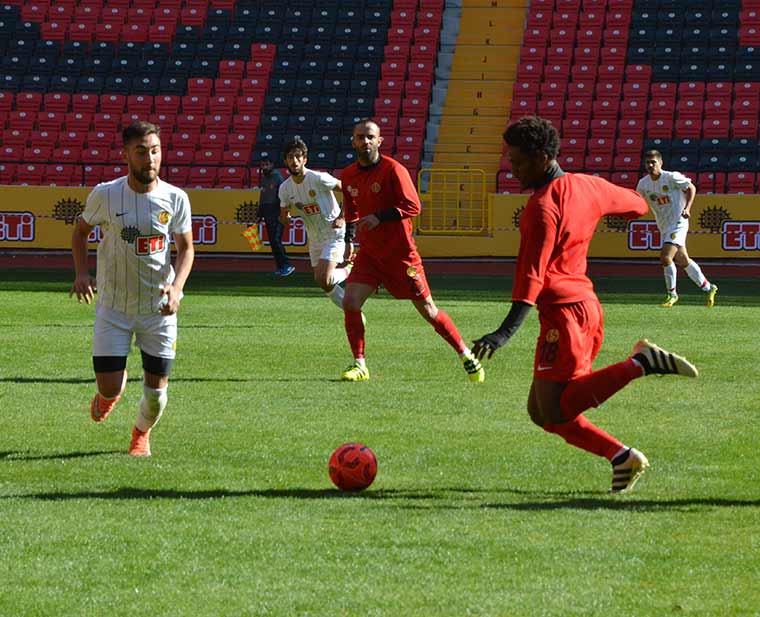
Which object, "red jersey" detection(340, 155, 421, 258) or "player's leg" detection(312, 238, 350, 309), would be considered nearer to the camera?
"red jersey" detection(340, 155, 421, 258)

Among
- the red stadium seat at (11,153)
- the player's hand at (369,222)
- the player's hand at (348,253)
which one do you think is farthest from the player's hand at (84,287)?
the red stadium seat at (11,153)

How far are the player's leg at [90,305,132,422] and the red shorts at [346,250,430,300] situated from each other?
13.9 ft

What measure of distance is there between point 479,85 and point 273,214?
994cm

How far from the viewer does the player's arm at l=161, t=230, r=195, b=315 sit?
27.5 ft

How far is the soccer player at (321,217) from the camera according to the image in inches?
644

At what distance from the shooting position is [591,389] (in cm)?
732

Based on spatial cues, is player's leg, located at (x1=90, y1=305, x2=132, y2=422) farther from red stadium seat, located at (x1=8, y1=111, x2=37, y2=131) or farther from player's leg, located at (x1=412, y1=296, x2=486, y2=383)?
red stadium seat, located at (x1=8, y1=111, x2=37, y2=131)

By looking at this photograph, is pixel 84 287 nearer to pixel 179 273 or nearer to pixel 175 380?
pixel 179 273

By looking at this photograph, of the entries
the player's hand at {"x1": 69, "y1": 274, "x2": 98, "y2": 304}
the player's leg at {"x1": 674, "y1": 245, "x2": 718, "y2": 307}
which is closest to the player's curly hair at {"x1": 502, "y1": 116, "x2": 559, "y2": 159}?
the player's hand at {"x1": 69, "y1": 274, "x2": 98, "y2": 304}

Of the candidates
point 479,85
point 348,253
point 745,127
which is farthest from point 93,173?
point 348,253

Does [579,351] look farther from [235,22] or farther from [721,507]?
[235,22]

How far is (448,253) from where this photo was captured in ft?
101

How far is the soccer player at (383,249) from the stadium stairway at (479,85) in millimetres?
20541

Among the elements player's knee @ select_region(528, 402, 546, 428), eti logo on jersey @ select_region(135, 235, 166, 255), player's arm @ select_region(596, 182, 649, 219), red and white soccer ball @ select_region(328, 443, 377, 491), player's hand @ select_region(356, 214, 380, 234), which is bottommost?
red and white soccer ball @ select_region(328, 443, 377, 491)
